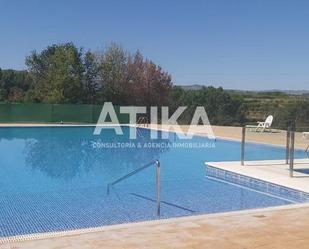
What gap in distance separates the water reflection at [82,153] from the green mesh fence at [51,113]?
348cm

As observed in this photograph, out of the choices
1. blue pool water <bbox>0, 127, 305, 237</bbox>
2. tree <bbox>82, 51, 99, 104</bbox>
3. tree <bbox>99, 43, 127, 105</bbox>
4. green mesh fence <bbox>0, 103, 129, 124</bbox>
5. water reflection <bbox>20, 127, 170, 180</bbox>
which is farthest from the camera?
tree <bbox>99, 43, 127, 105</bbox>

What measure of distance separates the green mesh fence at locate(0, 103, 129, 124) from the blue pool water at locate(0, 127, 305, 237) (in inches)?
313

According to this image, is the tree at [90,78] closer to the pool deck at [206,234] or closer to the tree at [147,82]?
the tree at [147,82]

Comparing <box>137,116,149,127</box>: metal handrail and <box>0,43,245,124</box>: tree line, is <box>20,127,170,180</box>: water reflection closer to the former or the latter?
<box>137,116,149,127</box>: metal handrail

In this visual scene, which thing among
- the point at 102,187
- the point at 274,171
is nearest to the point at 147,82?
the point at 274,171

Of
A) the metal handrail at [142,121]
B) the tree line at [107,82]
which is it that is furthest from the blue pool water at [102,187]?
the tree line at [107,82]

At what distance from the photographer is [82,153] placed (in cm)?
1422

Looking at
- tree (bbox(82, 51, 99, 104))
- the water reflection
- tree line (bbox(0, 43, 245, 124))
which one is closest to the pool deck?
the water reflection

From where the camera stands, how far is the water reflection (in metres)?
11.2

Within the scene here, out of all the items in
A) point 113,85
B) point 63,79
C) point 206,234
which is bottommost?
point 206,234

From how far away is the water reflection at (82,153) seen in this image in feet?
36.9

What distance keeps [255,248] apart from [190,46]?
27.1 m

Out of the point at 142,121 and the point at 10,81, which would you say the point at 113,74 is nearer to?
the point at 142,121

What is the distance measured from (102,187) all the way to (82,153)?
5.72 metres
